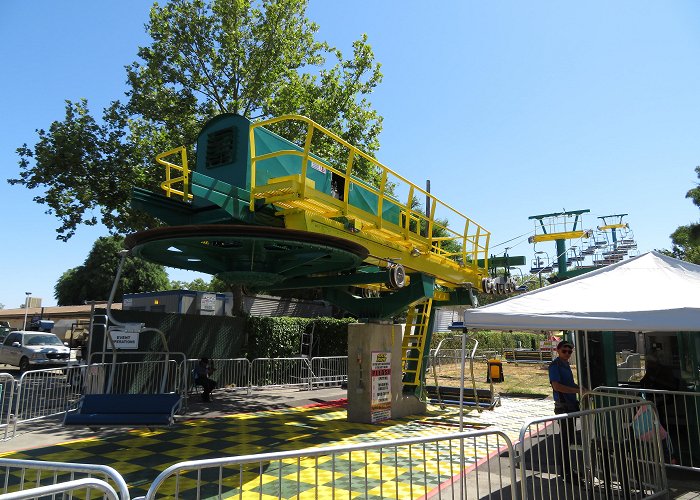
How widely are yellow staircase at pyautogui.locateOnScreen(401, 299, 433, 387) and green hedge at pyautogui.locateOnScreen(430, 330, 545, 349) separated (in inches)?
719

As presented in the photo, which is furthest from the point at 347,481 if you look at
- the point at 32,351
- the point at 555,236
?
the point at 32,351

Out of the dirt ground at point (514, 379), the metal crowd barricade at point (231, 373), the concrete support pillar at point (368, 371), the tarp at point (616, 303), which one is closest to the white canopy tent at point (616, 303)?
the tarp at point (616, 303)

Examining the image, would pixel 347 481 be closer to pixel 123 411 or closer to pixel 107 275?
pixel 123 411

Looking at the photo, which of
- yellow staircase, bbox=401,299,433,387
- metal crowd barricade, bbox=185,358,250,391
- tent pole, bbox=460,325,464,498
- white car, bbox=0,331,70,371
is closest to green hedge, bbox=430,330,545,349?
metal crowd barricade, bbox=185,358,250,391

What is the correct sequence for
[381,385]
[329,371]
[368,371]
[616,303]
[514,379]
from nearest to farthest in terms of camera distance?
[616,303] < [368,371] < [381,385] < [329,371] < [514,379]

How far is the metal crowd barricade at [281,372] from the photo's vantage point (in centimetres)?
1780

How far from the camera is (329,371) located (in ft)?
63.2

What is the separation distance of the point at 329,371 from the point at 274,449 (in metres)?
10.7

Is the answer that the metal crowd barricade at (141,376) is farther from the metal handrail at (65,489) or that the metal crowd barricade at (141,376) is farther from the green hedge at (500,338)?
the green hedge at (500,338)

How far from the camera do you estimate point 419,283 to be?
38.1 ft

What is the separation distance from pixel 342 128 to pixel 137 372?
1159 centimetres

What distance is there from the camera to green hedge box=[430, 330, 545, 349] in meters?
35.0

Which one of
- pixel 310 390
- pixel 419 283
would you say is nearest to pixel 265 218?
pixel 419 283

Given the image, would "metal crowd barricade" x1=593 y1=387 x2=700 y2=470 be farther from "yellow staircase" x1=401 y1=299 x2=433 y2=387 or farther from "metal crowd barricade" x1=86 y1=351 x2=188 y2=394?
"metal crowd barricade" x1=86 y1=351 x2=188 y2=394
